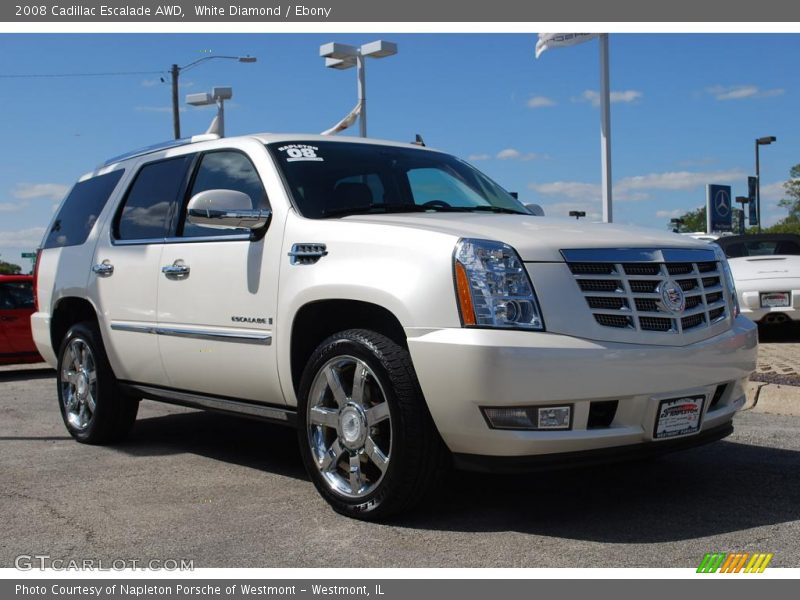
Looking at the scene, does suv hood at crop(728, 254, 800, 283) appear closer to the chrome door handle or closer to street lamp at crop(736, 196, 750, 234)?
the chrome door handle

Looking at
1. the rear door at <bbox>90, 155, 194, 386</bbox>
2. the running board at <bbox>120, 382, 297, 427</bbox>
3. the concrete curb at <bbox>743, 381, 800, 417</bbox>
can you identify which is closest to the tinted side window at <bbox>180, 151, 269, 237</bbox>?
the rear door at <bbox>90, 155, 194, 386</bbox>

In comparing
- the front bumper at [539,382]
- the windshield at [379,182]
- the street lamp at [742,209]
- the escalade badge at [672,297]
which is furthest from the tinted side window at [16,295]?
the street lamp at [742,209]

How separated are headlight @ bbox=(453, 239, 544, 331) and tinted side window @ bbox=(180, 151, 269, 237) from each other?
1529 mm

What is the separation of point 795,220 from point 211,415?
60409 millimetres

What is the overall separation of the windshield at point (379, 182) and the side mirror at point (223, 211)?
0.26 meters

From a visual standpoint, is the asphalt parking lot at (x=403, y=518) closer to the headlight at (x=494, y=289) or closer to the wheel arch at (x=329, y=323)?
the wheel arch at (x=329, y=323)

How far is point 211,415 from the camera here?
25.6 feet

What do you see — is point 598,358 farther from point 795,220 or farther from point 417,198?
point 795,220

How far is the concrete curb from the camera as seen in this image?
6.95 meters

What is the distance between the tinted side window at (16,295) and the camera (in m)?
12.3

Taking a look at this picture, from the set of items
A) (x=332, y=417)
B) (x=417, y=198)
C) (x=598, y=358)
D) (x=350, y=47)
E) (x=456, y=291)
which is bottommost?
(x=332, y=417)

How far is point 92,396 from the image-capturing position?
21.3 feet

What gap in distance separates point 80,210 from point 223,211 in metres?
2.56
